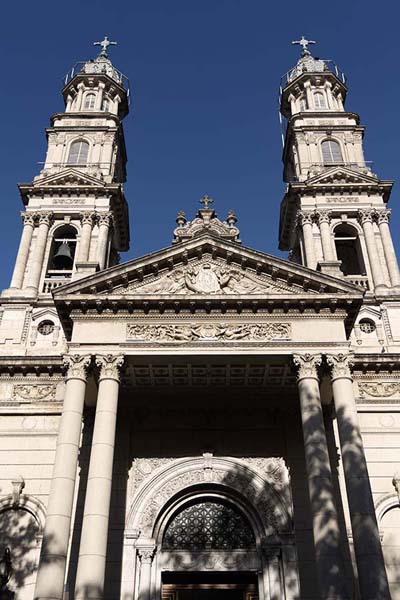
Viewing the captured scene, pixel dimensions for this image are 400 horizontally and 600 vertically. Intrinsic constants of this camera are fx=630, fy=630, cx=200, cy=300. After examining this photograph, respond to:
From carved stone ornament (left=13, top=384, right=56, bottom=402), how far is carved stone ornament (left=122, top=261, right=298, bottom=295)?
5977mm

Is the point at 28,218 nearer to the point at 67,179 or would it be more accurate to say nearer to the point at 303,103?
the point at 67,179

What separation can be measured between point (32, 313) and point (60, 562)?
13989 millimetres

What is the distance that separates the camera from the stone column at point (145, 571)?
2158 cm

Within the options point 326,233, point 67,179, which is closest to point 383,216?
point 326,233

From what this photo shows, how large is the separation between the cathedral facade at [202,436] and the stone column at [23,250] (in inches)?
126

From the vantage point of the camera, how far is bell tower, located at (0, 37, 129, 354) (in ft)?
96.2

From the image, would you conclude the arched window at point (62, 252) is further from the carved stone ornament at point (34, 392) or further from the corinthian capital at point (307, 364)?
the corinthian capital at point (307, 364)

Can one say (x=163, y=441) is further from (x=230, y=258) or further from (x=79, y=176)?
(x=79, y=176)

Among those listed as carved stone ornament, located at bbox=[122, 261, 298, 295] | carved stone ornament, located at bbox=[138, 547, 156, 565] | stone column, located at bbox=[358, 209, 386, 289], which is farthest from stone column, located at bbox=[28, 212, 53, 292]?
stone column, located at bbox=[358, 209, 386, 289]

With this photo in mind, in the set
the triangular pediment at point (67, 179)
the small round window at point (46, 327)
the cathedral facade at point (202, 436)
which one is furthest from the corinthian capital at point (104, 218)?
the small round window at point (46, 327)

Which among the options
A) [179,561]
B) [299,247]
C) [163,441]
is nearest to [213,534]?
[179,561]

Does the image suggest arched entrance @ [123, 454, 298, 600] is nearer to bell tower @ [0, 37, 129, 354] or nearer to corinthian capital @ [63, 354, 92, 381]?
corinthian capital @ [63, 354, 92, 381]

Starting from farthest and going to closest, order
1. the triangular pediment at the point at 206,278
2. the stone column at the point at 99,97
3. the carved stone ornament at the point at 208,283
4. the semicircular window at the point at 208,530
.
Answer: the stone column at the point at 99,97 < the semicircular window at the point at 208,530 < the carved stone ornament at the point at 208,283 < the triangular pediment at the point at 206,278

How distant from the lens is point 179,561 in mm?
22703
